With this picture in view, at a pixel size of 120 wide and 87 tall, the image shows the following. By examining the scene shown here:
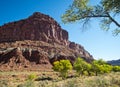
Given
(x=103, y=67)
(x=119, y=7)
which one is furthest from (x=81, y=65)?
(x=119, y=7)

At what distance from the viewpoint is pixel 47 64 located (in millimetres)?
160625

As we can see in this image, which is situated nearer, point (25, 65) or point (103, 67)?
point (103, 67)

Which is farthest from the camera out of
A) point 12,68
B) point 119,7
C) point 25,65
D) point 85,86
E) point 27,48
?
point 27,48

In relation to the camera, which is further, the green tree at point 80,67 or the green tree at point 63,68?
the green tree at point 80,67

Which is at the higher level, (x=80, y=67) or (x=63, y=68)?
(x=80, y=67)

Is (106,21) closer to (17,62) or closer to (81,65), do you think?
(81,65)

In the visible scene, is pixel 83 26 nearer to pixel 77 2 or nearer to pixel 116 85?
pixel 77 2

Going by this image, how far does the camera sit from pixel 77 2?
16.2m

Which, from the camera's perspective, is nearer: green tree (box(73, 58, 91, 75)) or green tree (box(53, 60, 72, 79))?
green tree (box(53, 60, 72, 79))

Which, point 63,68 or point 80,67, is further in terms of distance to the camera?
point 80,67

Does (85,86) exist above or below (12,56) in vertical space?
below

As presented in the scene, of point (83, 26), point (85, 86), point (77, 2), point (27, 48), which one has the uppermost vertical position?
point (27, 48)

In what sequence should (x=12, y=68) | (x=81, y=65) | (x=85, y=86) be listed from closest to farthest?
(x=85, y=86)
(x=81, y=65)
(x=12, y=68)

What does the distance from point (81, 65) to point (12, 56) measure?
79.2 metres
